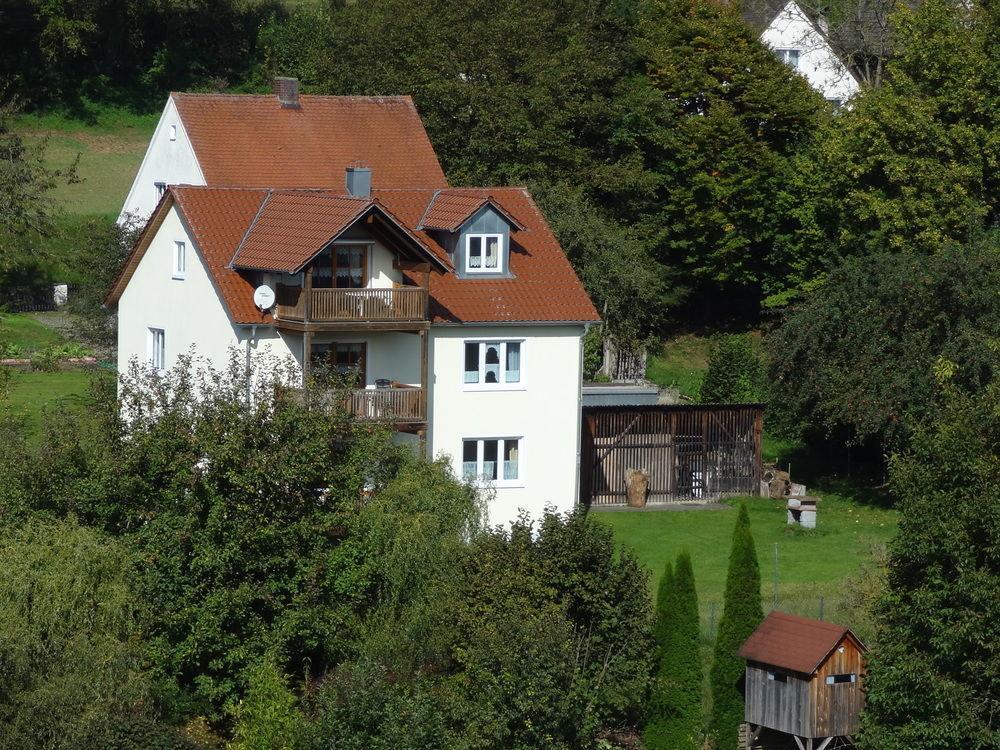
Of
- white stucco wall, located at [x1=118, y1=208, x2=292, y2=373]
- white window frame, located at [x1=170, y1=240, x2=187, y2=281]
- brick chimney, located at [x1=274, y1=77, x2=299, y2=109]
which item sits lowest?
white stucco wall, located at [x1=118, y1=208, x2=292, y2=373]

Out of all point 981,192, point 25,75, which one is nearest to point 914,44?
point 981,192

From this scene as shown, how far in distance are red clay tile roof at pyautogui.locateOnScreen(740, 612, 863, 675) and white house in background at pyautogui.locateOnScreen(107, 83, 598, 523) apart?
9.27m

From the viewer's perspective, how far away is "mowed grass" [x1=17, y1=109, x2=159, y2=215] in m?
71.6

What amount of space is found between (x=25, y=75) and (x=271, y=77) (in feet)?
34.4

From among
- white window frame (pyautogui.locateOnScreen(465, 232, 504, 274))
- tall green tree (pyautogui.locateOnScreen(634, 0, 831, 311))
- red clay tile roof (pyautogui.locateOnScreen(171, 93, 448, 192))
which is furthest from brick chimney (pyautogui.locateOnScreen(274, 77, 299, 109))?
tall green tree (pyautogui.locateOnScreen(634, 0, 831, 311))

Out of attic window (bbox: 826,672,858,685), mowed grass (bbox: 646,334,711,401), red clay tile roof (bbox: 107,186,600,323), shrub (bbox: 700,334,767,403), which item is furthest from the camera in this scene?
mowed grass (bbox: 646,334,711,401)

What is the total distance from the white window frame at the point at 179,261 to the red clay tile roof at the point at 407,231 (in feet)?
2.79

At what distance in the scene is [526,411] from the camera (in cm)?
3912

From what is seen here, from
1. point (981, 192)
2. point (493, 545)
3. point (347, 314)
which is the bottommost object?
point (493, 545)

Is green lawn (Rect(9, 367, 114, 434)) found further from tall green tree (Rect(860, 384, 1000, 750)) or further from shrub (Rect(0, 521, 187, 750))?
tall green tree (Rect(860, 384, 1000, 750))

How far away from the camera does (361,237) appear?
3747 cm

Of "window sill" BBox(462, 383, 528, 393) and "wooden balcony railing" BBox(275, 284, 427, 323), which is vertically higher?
"wooden balcony railing" BBox(275, 284, 427, 323)

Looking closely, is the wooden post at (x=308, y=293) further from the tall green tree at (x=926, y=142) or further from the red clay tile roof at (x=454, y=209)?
the tall green tree at (x=926, y=142)

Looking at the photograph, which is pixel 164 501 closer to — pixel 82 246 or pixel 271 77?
pixel 82 246
